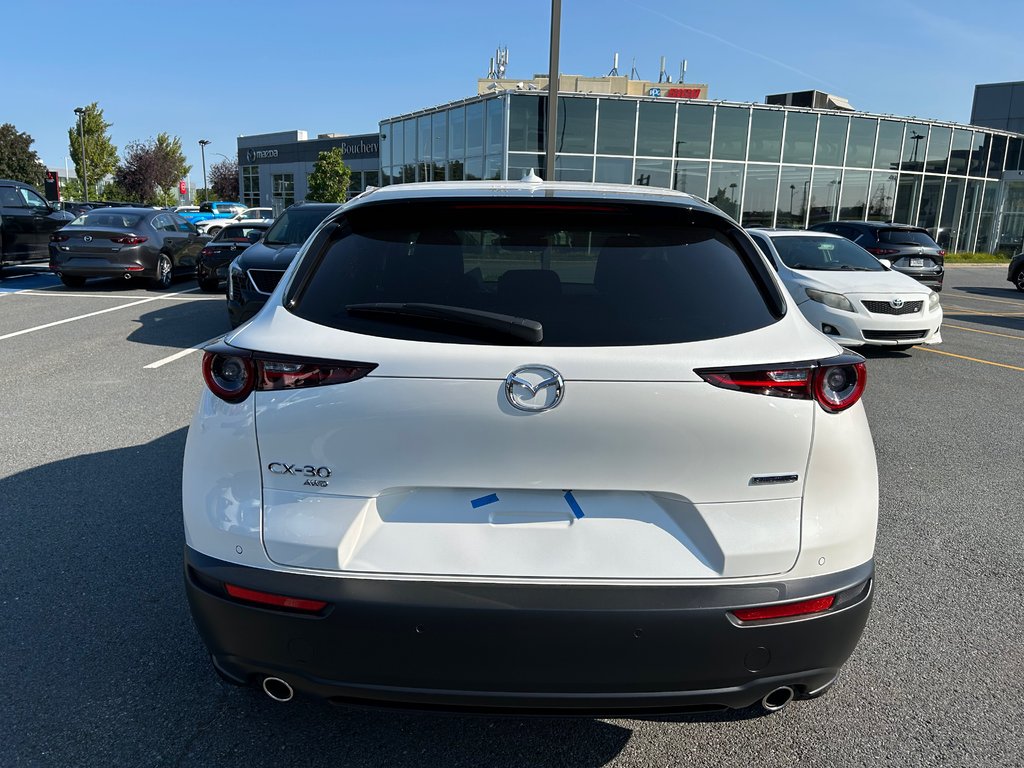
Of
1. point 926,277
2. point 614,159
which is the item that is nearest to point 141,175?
point 614,159

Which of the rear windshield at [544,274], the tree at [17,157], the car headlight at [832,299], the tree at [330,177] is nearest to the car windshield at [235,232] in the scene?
the car headlight at [832,299]

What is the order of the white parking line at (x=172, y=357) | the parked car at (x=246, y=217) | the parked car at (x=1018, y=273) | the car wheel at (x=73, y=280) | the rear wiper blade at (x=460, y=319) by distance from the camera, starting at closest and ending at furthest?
1. the rear wiper blade at (x=460, y=319)
2. the white parking line at (x=172, y=357)
3. the car wheel at (x=73, y=280)
4. the parked car at (x=1018, y=273)
5. the parked car at (x=246, y=217)

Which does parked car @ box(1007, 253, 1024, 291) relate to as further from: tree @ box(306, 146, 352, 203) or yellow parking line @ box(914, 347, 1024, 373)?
tree @ box(306, 146, 352, 203)

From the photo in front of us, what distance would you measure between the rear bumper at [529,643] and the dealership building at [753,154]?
25219mm

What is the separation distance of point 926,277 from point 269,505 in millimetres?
16387

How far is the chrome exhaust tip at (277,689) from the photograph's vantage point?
208 centimetres

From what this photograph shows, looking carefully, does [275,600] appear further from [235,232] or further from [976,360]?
[235,232]

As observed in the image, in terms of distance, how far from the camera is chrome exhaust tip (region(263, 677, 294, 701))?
2.08 meters

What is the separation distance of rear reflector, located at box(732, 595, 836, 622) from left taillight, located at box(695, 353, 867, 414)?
508mm

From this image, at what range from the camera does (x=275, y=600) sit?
6.49 ft

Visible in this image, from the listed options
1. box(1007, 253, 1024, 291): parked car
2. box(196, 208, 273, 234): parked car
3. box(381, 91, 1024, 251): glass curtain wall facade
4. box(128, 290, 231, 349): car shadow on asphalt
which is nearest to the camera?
box(128, 290, 231, 349): car shadow on asphalt

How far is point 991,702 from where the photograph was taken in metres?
2.75

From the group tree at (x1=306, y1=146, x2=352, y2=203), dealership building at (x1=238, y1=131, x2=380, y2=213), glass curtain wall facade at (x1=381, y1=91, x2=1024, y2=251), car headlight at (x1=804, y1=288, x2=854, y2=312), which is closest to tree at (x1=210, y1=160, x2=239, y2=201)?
dealership building at (x1=238, y1=131, x2=380, y2=213)

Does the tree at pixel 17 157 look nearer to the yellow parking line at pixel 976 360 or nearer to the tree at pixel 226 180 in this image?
the tree at pixel 226 180
